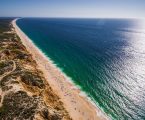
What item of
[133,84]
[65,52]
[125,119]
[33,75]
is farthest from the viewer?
[65,52]

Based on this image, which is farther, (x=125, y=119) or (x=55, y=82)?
(x=55, y=82)

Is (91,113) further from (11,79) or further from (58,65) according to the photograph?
(58,65)

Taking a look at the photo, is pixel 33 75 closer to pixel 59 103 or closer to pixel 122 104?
pixel 59 103

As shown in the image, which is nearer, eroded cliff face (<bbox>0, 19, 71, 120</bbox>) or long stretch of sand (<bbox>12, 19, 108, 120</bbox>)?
eroded cliff face (<bbox>0, 19, 71, 120</bbox>)

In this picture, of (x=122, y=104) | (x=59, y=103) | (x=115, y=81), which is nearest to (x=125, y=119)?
(x=122, y=104)

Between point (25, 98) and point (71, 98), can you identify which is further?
point (71, 98)

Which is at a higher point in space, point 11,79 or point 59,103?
point 11,79

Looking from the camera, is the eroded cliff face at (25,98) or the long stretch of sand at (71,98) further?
the long stretch of sand at (71,98)

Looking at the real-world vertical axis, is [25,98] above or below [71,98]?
above

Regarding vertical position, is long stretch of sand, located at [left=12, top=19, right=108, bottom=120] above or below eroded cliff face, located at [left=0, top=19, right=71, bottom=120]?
below

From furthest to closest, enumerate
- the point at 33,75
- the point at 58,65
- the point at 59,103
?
the point at 58,65 < the point at 33,75 < the point at 59,103

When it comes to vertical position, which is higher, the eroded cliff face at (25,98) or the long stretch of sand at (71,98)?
the eroded cliff face at (25,98)
